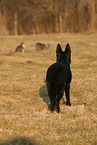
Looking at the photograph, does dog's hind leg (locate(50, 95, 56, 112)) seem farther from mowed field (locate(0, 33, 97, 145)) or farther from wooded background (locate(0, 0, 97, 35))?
wooded background (locate(0, 0, 97, 35))

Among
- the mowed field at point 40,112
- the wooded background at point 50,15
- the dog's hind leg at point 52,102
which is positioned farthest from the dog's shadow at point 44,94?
the wooded background at point 50,15

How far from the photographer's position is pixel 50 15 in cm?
4166

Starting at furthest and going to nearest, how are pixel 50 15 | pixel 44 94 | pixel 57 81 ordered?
pixel 50 15
pixel 44 94
pixel 57 81

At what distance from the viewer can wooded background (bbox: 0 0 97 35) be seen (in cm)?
3922

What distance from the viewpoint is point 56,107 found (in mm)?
5789

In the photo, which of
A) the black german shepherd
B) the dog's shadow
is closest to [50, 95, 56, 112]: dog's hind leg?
the black german shepherd

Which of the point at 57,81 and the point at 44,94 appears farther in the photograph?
the point at 44,94

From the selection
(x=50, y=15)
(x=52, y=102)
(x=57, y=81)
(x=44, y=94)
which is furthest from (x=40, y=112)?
(x=50, y=15)

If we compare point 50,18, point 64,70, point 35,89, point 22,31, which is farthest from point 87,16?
point 64,70

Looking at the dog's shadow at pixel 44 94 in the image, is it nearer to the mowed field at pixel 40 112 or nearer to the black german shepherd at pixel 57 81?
the mowed field at pixel 40 112

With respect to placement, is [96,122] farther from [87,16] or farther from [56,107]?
[87,16]

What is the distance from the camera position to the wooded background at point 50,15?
1544 inches

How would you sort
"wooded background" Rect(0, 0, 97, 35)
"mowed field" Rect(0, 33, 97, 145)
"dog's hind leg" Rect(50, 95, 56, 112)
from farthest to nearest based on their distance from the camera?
1. "wooded background" Rect(0, 0, 97, 35)
2. "dog's hind leg" Rect(50, 95, 56, 112)
3. "mowed field" Rect(0, 33, 97, 145)

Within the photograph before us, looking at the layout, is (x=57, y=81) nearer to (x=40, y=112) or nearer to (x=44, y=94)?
(x=40, y=112)
